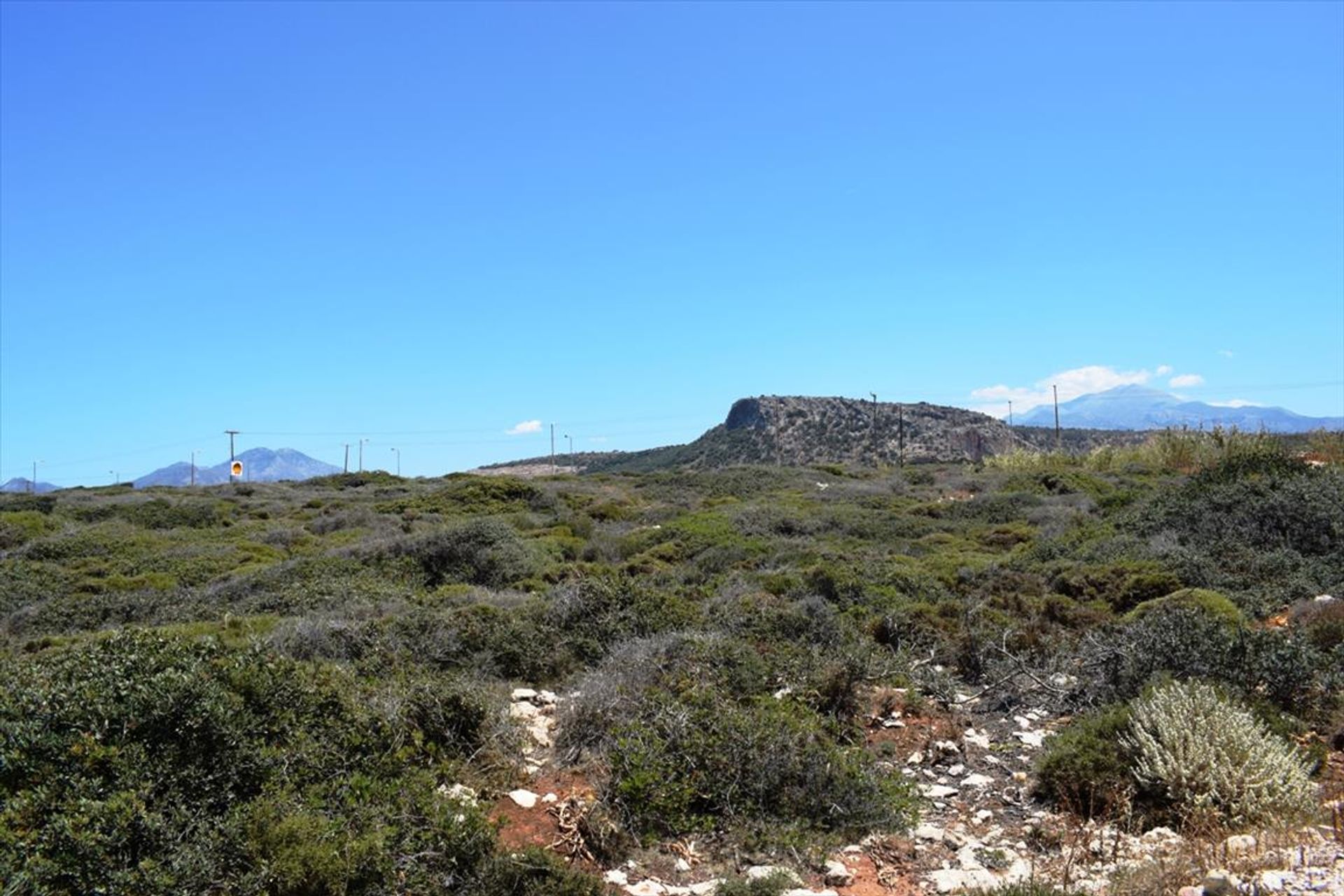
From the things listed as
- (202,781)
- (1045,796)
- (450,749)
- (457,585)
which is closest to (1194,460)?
(457,585)

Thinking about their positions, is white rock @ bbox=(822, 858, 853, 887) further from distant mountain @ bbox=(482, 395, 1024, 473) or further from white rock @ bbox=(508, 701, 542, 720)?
distant mountain @ bbox=(482, 395, 1024, 473)

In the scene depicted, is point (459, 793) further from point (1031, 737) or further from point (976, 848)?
point (1031, 737)

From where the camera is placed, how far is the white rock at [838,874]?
516 cm

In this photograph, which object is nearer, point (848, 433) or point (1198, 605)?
point (1198, 605)

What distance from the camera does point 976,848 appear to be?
559 centimetres

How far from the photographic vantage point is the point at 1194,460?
93.3 feet

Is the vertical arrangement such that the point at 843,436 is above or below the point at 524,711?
above

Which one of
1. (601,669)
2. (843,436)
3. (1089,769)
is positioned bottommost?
(1089,769)

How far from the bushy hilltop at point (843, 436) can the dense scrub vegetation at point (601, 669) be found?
56339mm

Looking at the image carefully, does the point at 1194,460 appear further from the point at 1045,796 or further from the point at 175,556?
the point at 175,556

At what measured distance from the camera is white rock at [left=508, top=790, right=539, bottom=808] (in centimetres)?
609

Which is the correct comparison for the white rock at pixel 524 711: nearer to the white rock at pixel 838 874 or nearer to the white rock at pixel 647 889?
the white rock at pixel 647 889

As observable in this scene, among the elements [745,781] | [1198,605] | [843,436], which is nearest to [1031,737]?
[745,781]

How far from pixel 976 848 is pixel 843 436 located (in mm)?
76866
